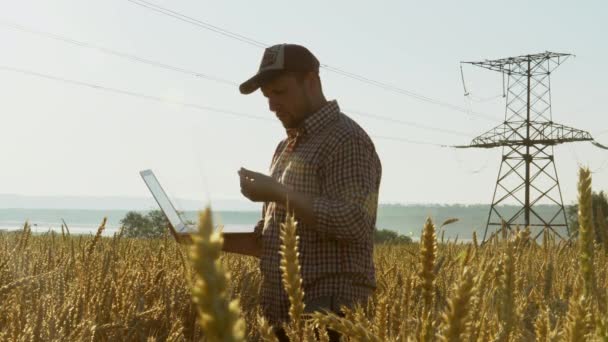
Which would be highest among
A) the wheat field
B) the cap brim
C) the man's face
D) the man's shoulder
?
the cap brim

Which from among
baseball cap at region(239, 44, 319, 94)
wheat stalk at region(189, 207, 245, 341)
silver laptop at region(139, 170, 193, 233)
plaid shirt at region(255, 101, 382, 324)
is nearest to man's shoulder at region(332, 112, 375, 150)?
plaid shirt at region(255, 101, 382, 324)

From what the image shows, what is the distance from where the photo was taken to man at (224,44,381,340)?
107 inches

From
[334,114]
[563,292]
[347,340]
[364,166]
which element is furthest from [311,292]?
[347,340]

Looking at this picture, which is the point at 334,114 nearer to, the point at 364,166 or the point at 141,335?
the point at 364,166

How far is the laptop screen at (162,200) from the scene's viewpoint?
9.52 feet

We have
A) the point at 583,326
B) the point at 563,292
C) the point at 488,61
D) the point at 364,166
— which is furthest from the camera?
the point at 488,61

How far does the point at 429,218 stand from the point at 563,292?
2449 millimetres

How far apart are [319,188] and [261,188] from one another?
625 millimetres

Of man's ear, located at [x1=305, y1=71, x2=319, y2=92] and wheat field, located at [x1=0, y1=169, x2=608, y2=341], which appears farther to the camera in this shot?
man's ear, located at [x1=305, y1=71, x2=319, y2=92]

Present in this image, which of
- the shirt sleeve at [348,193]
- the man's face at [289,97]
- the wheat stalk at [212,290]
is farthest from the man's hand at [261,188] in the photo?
the wheat stalk at [212,290]

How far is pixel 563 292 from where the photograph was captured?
9.97 feet

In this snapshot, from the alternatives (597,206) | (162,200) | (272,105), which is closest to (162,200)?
(162,200)

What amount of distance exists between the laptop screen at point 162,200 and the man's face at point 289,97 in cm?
60

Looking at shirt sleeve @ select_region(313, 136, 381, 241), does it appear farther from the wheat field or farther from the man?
the wheat field
